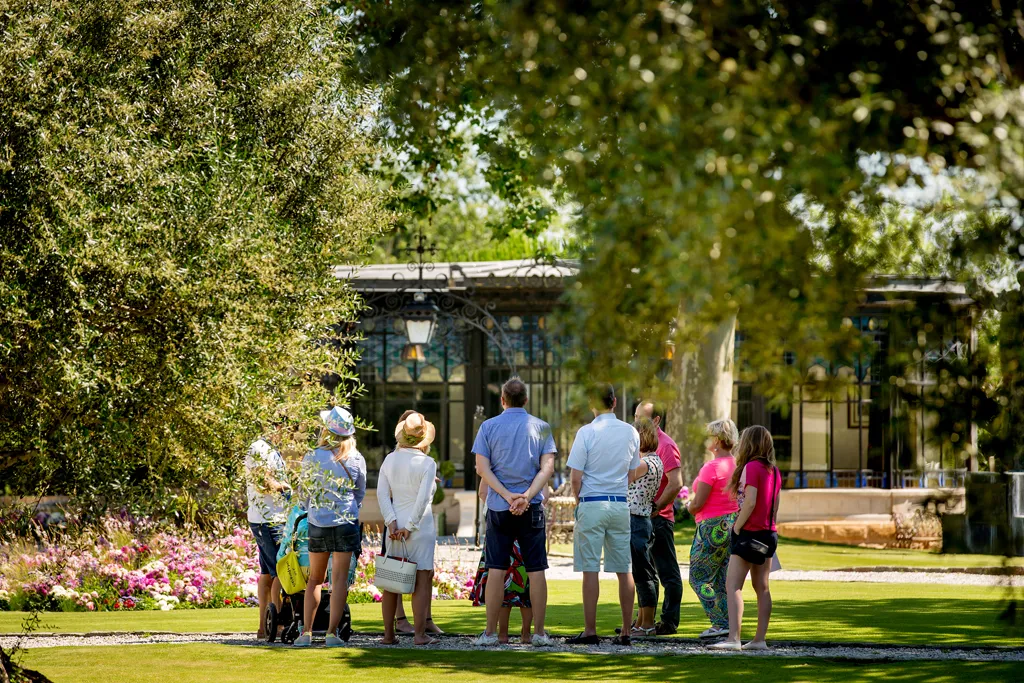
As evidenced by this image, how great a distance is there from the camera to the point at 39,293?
687 cm

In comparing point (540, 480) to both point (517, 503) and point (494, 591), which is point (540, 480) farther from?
point (494, 591)

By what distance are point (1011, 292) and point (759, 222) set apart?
1.56 meters

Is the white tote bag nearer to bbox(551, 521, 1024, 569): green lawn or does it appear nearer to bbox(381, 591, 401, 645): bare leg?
bbox(381, 591, 401, 645): bare leg

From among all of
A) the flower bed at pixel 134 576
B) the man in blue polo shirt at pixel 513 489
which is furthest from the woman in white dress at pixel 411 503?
the flower bed at pixel 134 576

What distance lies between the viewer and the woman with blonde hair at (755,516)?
9.36 metres

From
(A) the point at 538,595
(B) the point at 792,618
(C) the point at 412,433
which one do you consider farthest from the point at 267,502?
(B) the point at 792,618

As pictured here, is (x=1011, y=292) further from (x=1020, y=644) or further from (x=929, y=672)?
(x=1020, y=644)

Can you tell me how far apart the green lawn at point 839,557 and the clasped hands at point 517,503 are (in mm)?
11024

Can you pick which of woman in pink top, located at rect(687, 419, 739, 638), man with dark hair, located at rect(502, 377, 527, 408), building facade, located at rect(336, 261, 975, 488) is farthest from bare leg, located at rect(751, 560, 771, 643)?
building facade, located at rect(336, 261, 975, 488)

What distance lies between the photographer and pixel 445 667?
8.94 m

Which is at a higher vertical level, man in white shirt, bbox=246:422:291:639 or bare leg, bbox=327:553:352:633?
man in white shirt, bbox=246:422:291:639

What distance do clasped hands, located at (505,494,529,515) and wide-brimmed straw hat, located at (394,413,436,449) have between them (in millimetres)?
844

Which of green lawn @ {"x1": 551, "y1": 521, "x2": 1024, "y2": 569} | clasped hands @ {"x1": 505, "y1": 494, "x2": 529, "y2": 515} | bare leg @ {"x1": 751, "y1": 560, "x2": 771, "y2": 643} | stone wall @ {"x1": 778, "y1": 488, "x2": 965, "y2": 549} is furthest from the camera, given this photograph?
stone wall @ {"x1": 778, "y1": 488, "x2": 965, "y2": 549}

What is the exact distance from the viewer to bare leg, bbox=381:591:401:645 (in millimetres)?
10016
